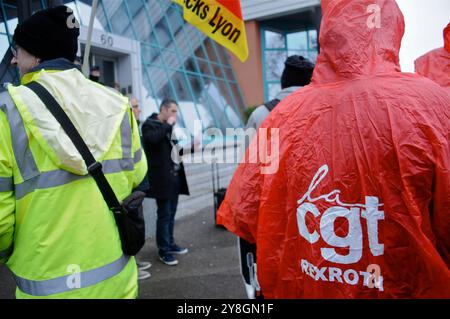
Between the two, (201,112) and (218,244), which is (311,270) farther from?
(201,112)

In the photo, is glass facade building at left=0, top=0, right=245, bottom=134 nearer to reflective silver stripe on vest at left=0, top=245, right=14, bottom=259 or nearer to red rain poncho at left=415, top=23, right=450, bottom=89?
red rain poncho at left=415, top=23, right=450, bottom=89

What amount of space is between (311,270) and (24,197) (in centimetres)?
116

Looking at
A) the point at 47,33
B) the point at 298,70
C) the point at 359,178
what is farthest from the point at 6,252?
the point at 298,70

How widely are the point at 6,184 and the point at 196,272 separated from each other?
3.11 metres

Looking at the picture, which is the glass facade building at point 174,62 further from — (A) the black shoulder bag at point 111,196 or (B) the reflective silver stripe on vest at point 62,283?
(B) the reflective silver stripe on vest at point 62,283

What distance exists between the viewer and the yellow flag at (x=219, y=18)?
3613 millimetres

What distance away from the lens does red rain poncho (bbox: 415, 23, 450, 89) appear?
2.64 m

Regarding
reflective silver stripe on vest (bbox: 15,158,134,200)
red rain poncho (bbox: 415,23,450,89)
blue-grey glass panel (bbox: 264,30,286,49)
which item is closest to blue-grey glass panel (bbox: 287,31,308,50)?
blue-grey glass panel (bbox: 264,30,286,49)

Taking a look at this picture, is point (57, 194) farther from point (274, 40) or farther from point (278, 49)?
point (274, 40)

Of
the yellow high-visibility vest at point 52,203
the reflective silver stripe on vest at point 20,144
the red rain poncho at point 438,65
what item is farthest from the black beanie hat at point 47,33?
the red rain poncho at point 438,65

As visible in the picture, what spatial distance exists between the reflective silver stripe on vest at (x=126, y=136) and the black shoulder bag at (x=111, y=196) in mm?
190

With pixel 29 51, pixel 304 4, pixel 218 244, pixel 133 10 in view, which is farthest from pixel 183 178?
pixel 304 4

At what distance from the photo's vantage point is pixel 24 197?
1.43 metres

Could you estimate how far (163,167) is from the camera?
14.3 ft
